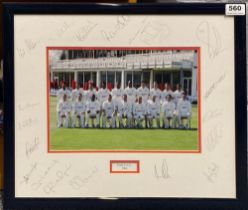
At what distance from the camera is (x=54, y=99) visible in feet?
6.07

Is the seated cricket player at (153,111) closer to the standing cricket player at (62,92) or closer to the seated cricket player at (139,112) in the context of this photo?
the seated cricket player at (139,112)

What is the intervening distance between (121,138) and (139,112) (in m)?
0.17

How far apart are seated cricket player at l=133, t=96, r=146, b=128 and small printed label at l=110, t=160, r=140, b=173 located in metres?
0.20

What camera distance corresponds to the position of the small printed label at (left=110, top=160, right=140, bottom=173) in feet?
6.02
